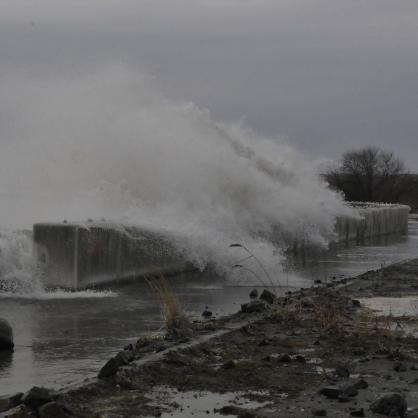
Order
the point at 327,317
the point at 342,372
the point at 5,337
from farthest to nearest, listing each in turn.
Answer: the point at 327,317, the point at 5,337, the point at 342,372

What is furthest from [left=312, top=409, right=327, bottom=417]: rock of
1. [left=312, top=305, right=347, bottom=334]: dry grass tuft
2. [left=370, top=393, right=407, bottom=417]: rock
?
[left=312, top=305, right=347, bottom=334]: dry grass tuft

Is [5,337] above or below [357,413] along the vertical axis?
above

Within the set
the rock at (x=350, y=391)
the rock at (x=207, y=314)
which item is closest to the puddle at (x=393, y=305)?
the rock at (x=207, y=314)

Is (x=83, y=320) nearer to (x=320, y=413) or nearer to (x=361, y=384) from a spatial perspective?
(x=361, y=384)

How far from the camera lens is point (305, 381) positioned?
7.39 meters

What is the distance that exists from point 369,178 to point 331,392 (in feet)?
341

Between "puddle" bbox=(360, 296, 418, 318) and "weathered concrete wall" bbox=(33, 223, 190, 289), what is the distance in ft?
10.9

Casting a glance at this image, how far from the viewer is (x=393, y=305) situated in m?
12.8

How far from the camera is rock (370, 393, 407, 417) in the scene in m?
6.16

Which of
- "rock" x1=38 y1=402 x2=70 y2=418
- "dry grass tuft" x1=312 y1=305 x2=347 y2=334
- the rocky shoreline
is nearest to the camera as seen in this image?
"rock" x1=38 y1=402 x2=70 y2=418

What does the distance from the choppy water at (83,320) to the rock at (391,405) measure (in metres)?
2.54

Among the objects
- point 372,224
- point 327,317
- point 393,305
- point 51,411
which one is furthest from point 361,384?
point 372,224

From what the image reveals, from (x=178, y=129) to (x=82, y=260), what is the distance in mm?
10702

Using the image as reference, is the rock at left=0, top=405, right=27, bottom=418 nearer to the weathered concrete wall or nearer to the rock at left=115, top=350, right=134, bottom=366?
the rock at left=115, top=350, right=134, bottom=366
